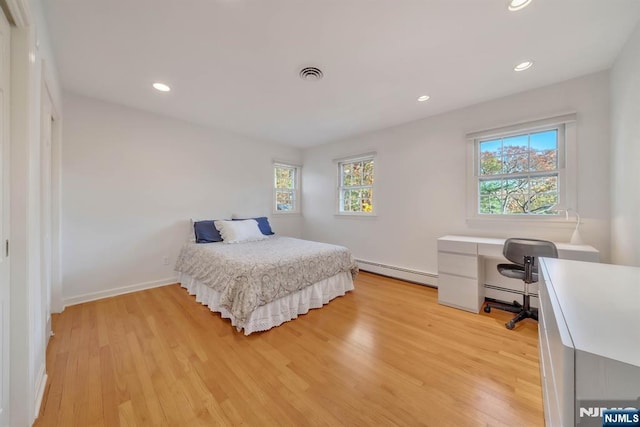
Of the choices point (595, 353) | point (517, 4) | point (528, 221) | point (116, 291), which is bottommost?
point (116, 291)

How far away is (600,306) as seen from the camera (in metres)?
0.86

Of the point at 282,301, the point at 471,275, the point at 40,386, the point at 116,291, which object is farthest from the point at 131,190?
the point at 471,275

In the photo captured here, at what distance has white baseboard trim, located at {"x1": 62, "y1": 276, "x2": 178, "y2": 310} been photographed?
275cm

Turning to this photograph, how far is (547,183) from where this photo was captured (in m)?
2.60

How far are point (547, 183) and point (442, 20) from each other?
2172 millimetres

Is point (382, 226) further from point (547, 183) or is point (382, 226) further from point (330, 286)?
point (547, 183)

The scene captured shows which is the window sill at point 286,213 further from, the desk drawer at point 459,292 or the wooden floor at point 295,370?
the desk drawer at point 459,292

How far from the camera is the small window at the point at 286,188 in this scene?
4909mm

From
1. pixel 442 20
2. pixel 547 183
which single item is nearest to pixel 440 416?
pixel 442 20

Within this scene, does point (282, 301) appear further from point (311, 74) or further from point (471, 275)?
point (311, 74)

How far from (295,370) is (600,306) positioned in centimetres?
167

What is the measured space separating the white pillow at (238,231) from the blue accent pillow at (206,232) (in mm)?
69

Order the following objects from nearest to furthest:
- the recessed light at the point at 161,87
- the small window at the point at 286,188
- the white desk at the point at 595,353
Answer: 1. the white desk at the point at 595,353
2. the recessed light at the point at 161,87
3. the small window at the point at 286,188

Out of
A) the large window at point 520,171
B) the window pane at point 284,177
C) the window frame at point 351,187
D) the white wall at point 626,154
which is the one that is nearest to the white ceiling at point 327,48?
the white wall at point 626,154
